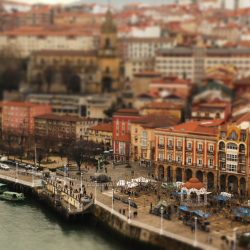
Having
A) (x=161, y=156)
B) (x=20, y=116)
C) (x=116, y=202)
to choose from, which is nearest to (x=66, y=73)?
(x=20, y=116)

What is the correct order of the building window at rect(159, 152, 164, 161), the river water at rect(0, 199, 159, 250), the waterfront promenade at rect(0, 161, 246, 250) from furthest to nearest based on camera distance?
the building window at rect(159, 152, 164, 161), the river water at rect(0, 199, 159, 250), the waterfront promenade at rect(0, 161, 246, 250)

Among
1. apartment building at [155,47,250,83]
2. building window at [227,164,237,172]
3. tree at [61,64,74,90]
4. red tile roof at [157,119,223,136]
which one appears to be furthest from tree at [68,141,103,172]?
apartment building at [155,47,250,83]

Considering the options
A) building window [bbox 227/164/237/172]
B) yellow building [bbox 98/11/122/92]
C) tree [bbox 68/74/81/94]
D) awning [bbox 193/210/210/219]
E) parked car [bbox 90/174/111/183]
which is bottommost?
awning [bbox 193/210/210/219]

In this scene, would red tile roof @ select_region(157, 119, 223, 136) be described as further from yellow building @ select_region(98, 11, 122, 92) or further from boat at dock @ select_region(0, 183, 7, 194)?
yellow building @ select_region(98, 11, 122, 92)

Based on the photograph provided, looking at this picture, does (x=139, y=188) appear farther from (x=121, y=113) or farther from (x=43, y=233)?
(x=121, y=113)

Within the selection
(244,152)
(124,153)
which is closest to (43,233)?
(244,152)

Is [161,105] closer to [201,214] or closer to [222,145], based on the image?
[222,145]
